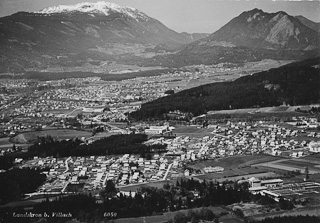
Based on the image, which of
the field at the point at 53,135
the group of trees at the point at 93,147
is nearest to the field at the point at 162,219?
the group of trees at the point at 93,147

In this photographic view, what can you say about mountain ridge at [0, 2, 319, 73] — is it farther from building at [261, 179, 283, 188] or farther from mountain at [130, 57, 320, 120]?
building at [261, 179, 283, 188]

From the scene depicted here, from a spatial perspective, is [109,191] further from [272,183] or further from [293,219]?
[293,219]

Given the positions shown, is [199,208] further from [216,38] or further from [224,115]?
[216,38]

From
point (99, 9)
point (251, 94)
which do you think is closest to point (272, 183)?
point (251, 94)

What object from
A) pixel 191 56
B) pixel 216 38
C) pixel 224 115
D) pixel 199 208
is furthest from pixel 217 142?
pixel 216 38

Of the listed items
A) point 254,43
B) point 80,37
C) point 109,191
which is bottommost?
point 109,191

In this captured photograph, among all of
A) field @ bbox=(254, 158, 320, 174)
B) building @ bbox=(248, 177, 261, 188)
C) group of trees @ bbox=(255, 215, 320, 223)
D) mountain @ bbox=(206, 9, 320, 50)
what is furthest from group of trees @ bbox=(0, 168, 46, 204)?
mountain @ bbox=(206, 9, 320, 50)
